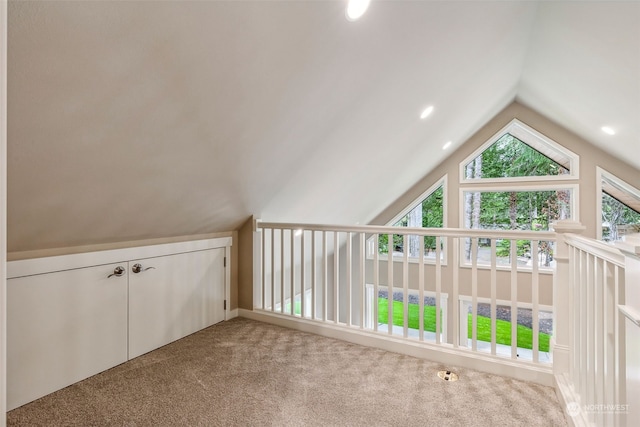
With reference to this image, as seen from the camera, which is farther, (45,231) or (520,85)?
(520,85)

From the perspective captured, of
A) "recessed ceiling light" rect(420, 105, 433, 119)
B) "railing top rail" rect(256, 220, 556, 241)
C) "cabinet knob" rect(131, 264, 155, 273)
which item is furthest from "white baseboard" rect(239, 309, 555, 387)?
"recessed ceiling light" rect(420, 105, 433, 119)

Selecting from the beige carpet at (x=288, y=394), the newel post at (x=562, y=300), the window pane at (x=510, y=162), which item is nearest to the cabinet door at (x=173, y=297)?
the beige carpet at (x=288, y=394)

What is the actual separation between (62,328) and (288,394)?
1333 mm

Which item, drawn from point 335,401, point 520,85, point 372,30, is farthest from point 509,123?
point 335,401

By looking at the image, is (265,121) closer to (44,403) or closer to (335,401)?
(335,401)

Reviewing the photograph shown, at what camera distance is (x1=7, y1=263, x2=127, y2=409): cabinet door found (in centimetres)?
179

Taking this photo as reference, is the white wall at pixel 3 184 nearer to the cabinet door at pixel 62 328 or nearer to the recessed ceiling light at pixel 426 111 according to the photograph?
the cabinet door at pixel 62 328

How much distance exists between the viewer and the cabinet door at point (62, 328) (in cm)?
179

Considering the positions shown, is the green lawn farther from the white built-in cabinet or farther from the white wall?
the white wall

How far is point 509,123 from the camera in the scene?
532 cm

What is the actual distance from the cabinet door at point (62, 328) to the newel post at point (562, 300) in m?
2.66

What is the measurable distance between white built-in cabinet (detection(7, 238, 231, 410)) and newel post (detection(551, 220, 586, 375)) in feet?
8.15

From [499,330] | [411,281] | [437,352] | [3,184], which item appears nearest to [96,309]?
[3,184]

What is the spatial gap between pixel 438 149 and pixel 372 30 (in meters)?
3.24
